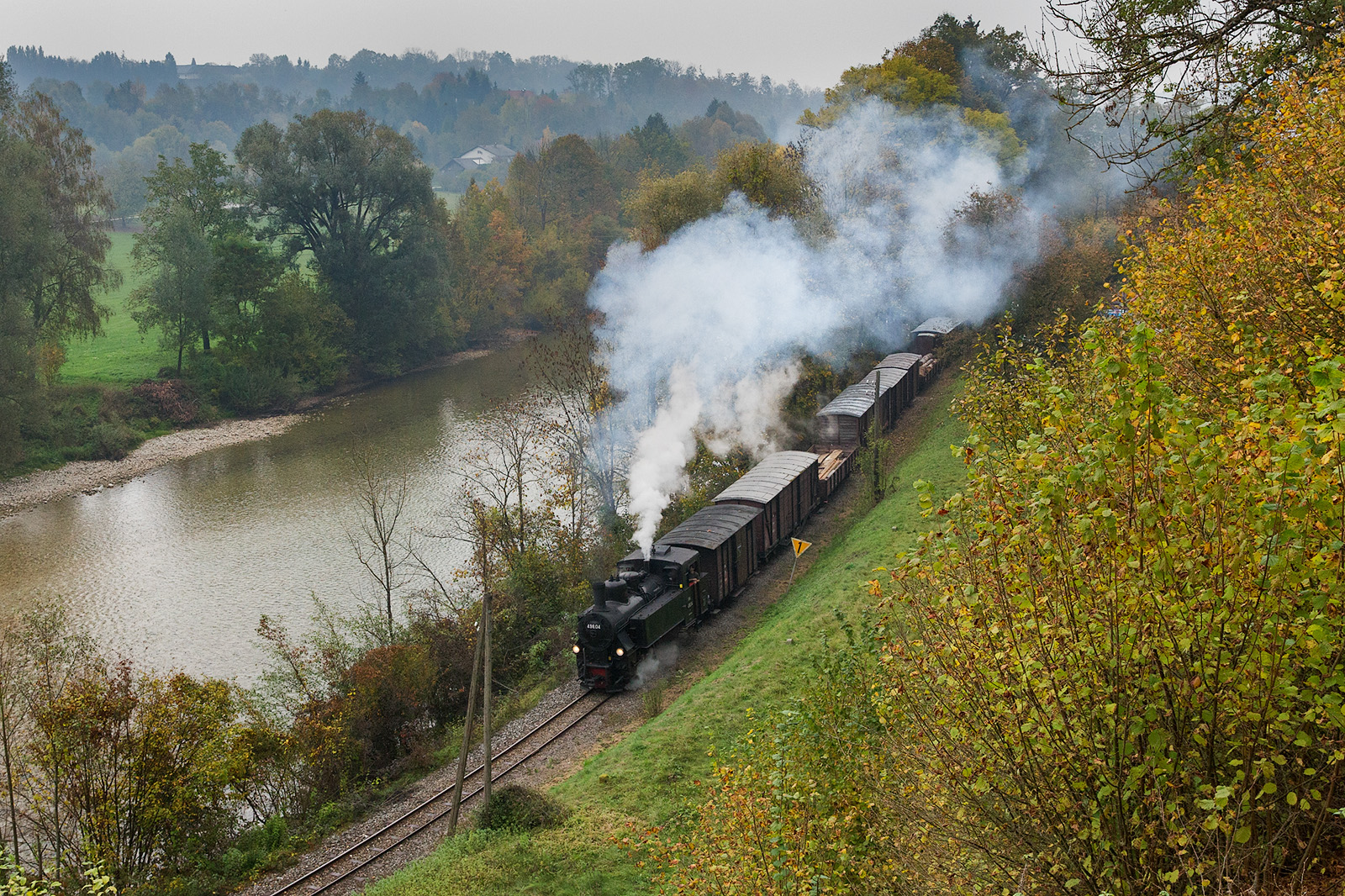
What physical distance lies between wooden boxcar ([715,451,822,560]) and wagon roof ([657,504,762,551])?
0.52 meters

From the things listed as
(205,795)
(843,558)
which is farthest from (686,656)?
(205,795)

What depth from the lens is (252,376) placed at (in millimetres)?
58938

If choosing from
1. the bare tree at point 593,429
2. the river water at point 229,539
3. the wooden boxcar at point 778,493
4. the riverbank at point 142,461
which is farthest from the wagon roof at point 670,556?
the riverbank at point 142,461

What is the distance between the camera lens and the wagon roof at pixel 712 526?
962 inches

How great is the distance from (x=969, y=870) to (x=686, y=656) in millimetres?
15504

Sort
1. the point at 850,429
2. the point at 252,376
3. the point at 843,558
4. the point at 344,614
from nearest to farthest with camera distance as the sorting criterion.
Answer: the point at 843,558, the point at 344,614, the point at 850,429, the point at 252,376

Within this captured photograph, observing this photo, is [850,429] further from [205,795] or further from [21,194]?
[21,194]

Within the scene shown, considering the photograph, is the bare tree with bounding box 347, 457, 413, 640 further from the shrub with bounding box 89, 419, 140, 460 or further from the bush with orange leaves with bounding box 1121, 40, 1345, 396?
the bush with orange leaves with bounding box 1121, 40, 1345, 396

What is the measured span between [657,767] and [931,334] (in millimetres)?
34183

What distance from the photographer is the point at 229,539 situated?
127 feet

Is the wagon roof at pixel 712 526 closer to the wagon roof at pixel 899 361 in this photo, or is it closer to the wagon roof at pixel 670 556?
the wagon roof at pixel 670 556

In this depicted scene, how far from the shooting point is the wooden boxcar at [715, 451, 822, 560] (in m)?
27.6

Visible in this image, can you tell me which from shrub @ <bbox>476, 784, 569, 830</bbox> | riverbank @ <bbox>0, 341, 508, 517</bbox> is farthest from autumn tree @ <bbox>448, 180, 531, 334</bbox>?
shrub @ <bbox>476, 784, 569, 830</bbox>

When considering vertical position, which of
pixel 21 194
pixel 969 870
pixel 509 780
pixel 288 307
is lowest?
pixel 509 780
